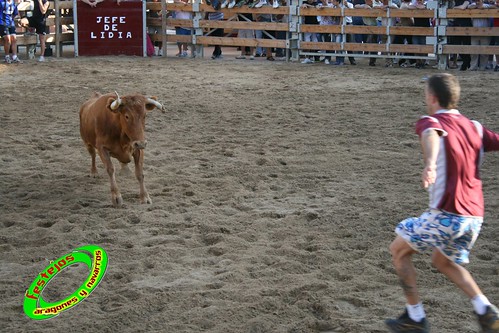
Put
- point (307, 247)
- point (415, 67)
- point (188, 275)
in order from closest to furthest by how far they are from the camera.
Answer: point (188, 275) → point (307, 247) → point (415, 67)

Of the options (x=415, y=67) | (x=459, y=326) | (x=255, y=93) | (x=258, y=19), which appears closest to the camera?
(x=459, y=326)

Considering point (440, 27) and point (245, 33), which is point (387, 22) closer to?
point (440, 27)

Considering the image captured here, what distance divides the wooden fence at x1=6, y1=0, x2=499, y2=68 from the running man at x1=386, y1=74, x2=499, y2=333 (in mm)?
13539

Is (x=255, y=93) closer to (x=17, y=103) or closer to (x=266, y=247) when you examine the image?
(x=17, y=103)

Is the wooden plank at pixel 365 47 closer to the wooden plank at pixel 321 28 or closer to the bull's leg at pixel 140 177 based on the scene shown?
the wooden plank at pixel 321 28

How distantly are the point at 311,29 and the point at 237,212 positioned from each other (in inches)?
502

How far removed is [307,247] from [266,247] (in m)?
0.35

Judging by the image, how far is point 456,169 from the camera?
15.3ft

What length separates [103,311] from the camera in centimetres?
548

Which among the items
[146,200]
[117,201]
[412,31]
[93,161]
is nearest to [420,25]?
[412,31]

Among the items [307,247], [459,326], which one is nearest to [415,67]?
[307,247]

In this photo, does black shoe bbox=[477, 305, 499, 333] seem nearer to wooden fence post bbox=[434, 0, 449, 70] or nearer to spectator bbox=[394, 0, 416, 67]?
wooden fence post bbox=[434, 0, 449, 70]

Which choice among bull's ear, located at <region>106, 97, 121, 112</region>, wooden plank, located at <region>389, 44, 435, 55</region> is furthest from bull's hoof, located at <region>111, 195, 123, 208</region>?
wooden plank, located at <region>389, 44, 435, 55</region>

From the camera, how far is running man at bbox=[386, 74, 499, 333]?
465 cm
